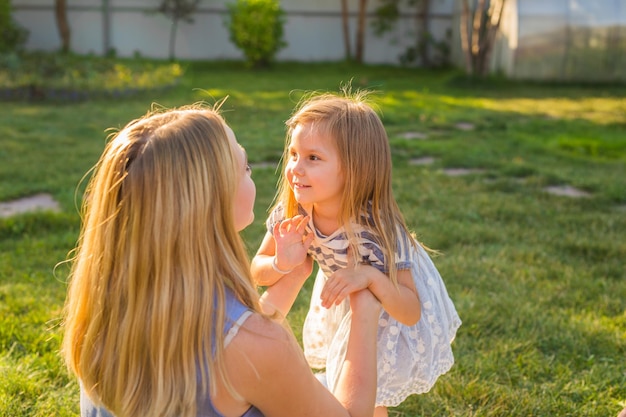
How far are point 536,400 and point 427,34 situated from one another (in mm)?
14869

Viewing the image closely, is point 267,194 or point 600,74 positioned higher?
point 600,74

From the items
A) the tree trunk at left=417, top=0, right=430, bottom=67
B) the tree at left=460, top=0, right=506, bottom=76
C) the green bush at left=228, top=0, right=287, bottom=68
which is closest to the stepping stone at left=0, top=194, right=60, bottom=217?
the tree at left=460, top=0, right=506, bottom=76

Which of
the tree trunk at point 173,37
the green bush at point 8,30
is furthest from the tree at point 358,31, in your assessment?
the green bush at point 8,30

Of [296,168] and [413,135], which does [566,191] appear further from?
[296,168]

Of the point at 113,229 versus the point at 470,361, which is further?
the point at 470,361

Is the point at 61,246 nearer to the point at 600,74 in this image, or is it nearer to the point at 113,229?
the point at 113,229

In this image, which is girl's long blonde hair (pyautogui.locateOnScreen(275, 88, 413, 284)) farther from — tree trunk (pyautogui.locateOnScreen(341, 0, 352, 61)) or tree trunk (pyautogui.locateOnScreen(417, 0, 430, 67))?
tree trunk (pyautogui.locateOnScreen(417, 0, 430, 67))

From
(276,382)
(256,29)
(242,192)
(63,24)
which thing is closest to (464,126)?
(242,192)

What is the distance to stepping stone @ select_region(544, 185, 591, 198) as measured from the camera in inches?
192

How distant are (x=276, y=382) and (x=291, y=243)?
1.54 ft

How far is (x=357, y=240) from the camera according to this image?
1.76 meters

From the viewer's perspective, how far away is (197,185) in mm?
1309

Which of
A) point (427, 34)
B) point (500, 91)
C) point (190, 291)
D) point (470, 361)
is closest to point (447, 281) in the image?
point (470, 361)

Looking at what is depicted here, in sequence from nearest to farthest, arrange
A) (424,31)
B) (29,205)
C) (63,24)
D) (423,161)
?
(29,205)
(423,161)
(63,24)
(424,31)
